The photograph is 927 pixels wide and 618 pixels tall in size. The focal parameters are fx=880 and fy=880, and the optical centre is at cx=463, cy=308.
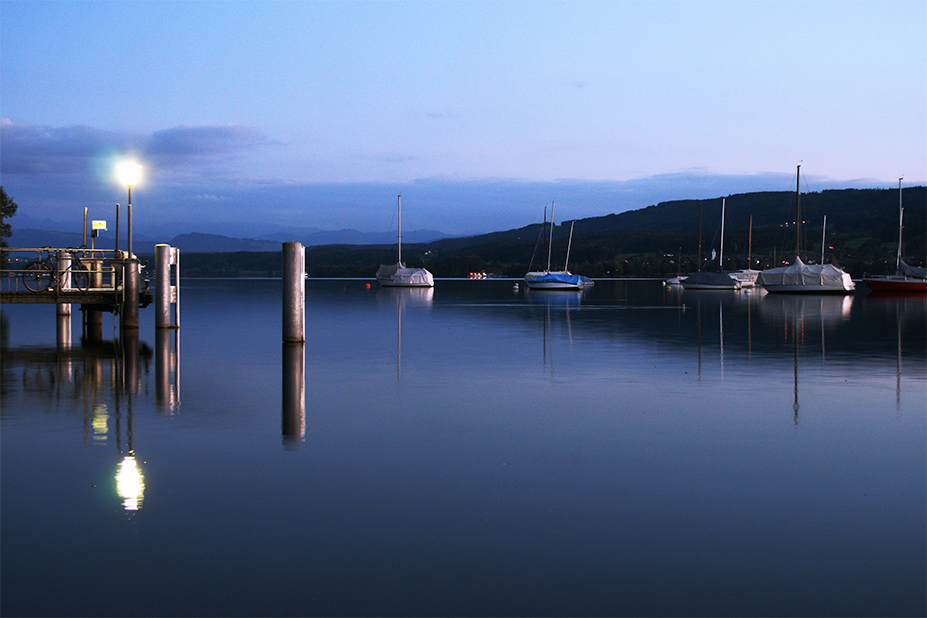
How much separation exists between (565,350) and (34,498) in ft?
48.2

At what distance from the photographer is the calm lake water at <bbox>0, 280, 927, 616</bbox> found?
5.29 m

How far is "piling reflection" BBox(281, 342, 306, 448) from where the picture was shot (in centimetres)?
983

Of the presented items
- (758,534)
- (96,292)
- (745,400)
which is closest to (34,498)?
(758,534)

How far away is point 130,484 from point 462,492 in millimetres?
2878

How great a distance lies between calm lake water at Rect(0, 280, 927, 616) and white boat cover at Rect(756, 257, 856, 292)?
172 ft

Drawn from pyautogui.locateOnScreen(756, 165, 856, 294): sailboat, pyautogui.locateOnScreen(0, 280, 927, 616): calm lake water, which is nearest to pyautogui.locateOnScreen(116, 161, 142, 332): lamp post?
pyautogui.locateOnScreen(0, 280, 927, 616): calm lake water

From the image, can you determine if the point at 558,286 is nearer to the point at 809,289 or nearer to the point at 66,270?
the point at 809,289

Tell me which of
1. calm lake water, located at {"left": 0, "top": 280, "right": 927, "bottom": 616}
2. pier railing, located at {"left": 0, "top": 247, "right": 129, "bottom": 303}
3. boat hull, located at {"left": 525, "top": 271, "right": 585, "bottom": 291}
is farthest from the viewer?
boat hull, located at {"left": 525, "top": 271, "right": 585, "bottom": 291}

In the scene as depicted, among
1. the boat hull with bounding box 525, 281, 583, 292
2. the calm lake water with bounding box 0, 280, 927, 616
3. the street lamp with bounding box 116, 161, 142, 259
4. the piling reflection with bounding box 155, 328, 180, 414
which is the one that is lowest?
the calm lake water with bounding box 0, 280, 927, 616

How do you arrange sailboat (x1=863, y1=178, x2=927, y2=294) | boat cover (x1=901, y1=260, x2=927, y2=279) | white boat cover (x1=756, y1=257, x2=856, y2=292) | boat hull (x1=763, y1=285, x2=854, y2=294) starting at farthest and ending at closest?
boat cover (x1=901, y1=260, x2=927, y2=279)
sailboat (x1=863, y1=178, x2=927, y2=294)
white boat cover (x1=756, y1=257, x2=856, y2=292)
boat hull (x1=763, y1=285, x2=854, y2=294)

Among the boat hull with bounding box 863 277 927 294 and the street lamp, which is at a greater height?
the street lamp

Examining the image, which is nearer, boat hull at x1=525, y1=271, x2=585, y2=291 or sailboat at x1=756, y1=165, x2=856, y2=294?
sailboat at x1=756, y1=165, x2=856, y2=294

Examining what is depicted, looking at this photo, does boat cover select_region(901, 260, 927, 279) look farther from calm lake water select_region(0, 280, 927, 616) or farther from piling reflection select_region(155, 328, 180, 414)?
piling reflection select_region(155, 328, 180, 414)

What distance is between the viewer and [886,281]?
7719 centimetres
